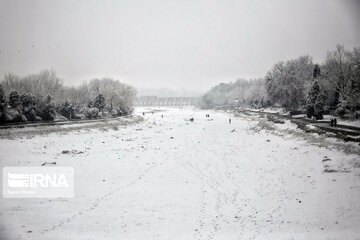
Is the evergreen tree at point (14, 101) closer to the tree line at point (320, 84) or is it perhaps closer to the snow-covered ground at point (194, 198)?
the snow-covered ground at point (194, 198)

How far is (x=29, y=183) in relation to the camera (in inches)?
661

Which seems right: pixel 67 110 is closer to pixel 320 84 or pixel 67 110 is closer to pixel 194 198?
pixel 194 198

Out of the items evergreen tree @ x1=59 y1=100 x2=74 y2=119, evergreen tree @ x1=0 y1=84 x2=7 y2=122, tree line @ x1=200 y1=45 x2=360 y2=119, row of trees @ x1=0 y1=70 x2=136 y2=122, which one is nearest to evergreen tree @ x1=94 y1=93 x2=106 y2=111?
row of trees @ x1=0 y1=70 x2=136 y2=122

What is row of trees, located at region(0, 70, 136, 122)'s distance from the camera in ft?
144

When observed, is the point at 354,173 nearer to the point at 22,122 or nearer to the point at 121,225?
the point at 121,225

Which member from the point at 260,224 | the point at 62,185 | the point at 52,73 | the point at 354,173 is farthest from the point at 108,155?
the point at 52,73

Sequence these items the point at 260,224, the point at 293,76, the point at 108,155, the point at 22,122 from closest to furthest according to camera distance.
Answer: the point at 260,224 → the point at 108,155 → the point at 22,122 → the point at 293,76

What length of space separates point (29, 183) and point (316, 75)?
207 feet

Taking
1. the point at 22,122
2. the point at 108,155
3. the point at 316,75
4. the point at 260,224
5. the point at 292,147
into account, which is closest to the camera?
the point at 260,224

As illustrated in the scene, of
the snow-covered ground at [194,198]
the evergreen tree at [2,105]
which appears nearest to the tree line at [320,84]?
the snow-covered ground at [194,198]

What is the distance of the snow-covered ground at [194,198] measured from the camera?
11148 millimetres

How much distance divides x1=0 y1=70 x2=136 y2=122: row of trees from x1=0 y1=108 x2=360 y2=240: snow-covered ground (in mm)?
19386

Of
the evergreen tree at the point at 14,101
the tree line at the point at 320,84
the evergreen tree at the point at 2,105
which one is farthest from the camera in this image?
the tree line at the point at 320,84

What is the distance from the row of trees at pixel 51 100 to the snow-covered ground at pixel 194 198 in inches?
763
